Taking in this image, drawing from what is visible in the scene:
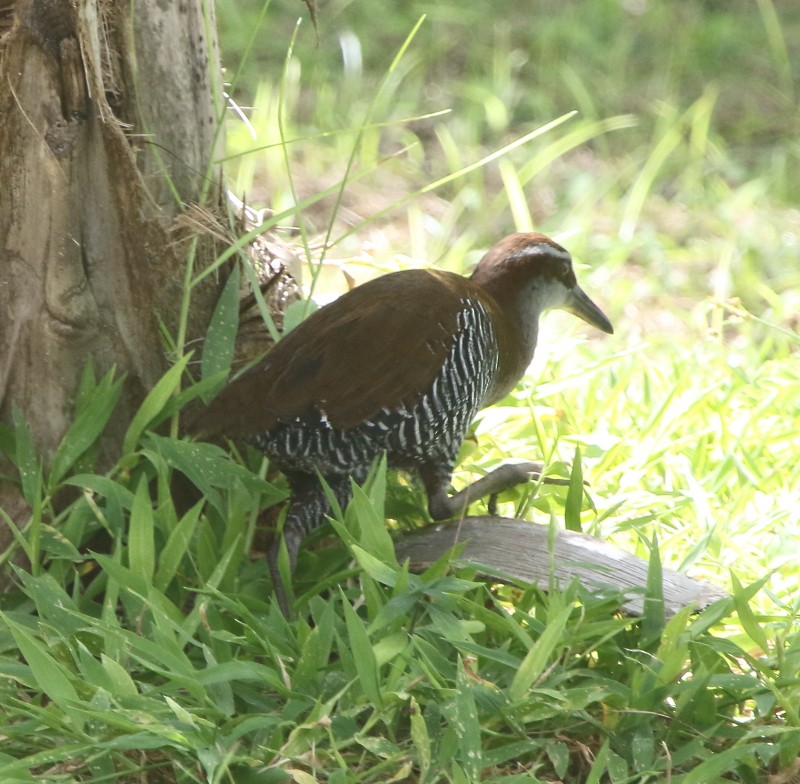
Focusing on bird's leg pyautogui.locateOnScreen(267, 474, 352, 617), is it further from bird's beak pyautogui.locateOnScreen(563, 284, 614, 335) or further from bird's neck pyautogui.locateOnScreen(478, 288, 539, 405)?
bird's beak pyautogui.locateOnScreen(563, 284, 614, 335)

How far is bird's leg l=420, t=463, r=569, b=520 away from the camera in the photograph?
2.95 meters

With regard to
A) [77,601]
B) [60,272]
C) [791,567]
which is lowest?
[791,567]

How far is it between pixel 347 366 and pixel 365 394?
0.08 metres

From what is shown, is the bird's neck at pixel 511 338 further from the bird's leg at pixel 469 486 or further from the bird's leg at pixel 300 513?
the bird's leg at pixel 300 513

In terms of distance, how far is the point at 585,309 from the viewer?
349 centimetres

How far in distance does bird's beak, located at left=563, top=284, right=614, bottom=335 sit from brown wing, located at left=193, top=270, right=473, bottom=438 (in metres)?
0.71

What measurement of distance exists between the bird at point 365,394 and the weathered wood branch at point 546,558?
0.14 m

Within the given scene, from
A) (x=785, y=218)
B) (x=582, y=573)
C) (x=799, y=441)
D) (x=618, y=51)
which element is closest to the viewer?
(x=582, y=573)

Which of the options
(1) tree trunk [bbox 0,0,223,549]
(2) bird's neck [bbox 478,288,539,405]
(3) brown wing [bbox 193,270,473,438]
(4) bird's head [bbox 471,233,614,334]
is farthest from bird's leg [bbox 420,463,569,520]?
(1) tree trunk [bbox 0,0,223,549]

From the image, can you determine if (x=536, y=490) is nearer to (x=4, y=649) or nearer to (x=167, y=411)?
(x=167, y=411)

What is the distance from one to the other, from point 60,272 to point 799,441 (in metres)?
2.27

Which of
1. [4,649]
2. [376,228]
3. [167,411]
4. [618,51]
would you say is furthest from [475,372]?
[618,51]

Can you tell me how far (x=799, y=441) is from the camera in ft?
11.7

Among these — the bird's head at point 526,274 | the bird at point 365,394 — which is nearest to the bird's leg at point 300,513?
the bird at point 365,394
